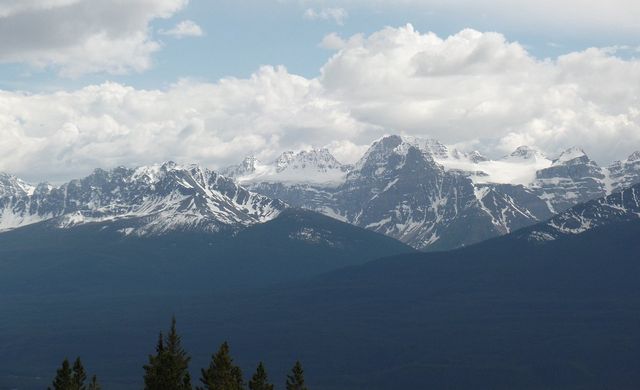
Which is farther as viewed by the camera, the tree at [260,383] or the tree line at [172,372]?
the tree at [260,383]

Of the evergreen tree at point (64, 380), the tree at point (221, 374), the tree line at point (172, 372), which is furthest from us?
the evergreen tree at point (64, 380)

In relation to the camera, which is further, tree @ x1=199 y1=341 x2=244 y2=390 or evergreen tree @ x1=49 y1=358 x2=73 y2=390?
evergreen tree @ x1=49 y1=358 x2=73 y2=390

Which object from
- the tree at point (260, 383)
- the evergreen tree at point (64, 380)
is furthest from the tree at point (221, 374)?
the evergreen tree at point (64, 380)

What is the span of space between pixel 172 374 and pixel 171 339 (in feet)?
15.8

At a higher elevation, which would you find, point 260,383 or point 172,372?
point 172,372

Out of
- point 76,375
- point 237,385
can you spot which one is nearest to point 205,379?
point 237,385

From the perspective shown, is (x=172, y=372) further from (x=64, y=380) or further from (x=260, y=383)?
(x=260, y=383)

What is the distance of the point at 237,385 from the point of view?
108m

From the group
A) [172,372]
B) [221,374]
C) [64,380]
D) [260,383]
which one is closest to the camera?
[172,372]

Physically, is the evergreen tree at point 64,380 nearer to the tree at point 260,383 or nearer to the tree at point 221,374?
the tree at point 221,374

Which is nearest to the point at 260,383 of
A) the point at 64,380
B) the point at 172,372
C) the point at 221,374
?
the point at 221,374

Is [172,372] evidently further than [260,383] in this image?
No

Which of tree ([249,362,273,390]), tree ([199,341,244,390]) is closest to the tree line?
tree ([199,341,244,390])

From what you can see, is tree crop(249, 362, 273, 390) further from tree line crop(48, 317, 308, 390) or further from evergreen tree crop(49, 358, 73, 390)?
evergreen tree crop(49, 358, 73, 390)
